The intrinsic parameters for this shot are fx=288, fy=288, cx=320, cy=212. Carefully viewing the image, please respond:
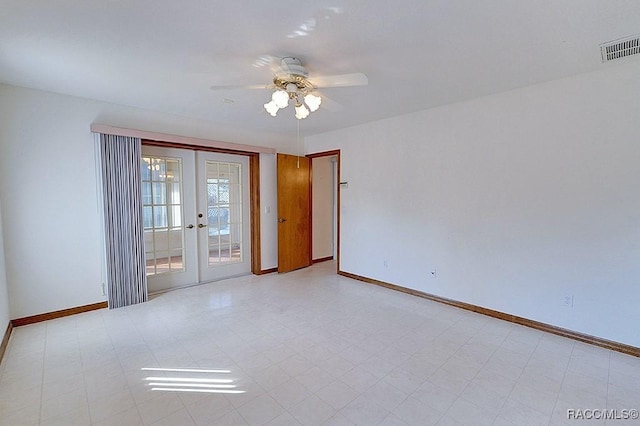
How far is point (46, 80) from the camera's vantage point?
282 cm

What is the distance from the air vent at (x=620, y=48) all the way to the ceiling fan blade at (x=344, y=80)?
183 cm

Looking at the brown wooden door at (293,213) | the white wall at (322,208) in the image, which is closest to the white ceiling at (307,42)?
the brown wooden door at (293,213)

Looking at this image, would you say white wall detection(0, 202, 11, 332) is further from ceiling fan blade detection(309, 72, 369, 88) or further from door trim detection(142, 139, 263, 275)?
ceiling fan blade detection(309, 72, 369, 88)

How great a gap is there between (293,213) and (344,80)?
329cm

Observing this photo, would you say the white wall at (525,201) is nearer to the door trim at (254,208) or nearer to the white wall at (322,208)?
the white wall at (322,208)

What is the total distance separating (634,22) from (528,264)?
2132 mm

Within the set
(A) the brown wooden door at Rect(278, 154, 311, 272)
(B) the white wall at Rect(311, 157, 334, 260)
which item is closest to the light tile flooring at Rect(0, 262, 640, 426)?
(A) the brown wooden door at Rect(278, 154, 311, 272)

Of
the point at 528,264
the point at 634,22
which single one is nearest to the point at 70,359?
the point at 528,264

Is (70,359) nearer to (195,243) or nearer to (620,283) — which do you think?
(195,243)

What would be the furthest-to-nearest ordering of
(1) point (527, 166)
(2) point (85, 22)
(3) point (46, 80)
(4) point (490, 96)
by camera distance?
(4) point (490, 96)
(1) point (527, 166)
(3) point (46, 80)
(2) point (85, 22)

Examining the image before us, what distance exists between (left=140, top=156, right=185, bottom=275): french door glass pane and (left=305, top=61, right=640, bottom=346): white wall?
2.97 metres

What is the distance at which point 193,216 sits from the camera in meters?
4.39

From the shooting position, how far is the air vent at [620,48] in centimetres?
213

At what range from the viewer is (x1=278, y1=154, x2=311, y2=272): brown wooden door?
16.8ft
